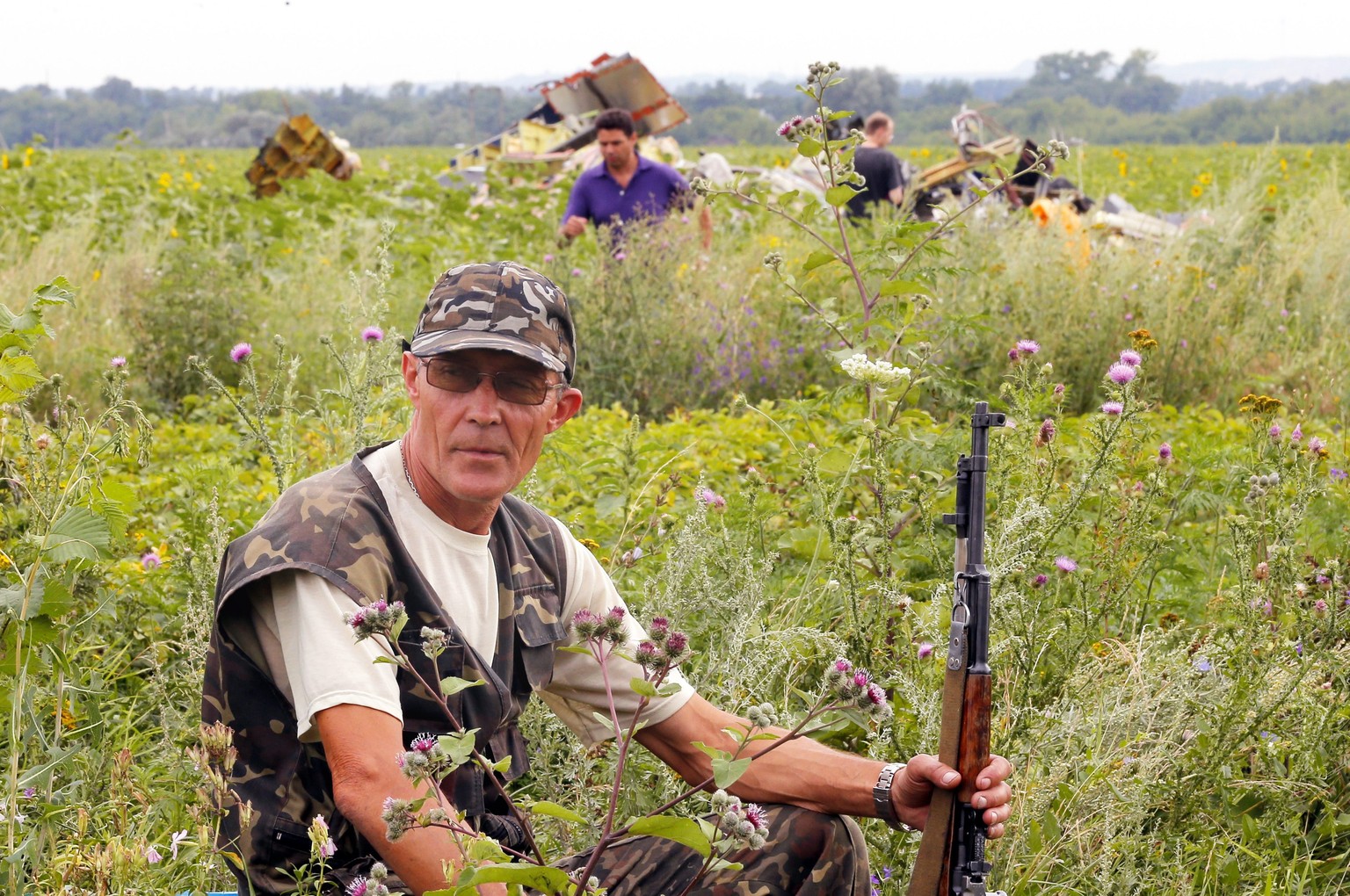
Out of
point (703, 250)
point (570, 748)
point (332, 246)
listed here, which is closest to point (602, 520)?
point (570, 748)

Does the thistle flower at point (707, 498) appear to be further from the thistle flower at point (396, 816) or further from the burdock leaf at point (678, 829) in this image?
the thistle flower at point (396, 816)

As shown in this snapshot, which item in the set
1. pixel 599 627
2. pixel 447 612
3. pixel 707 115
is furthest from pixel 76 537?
Answer: pixel 707 115

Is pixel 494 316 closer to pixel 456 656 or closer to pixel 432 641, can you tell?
pixel 456 656

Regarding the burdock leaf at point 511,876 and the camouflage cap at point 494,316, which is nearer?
the burdock leaf at point 511,876

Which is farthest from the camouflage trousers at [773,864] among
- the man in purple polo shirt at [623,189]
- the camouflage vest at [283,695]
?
the man in purple polo shirt at [623,189]

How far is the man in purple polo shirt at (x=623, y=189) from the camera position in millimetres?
7625

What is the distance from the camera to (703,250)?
7.67 meters

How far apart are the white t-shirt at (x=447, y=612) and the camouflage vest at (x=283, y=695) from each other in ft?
0.12

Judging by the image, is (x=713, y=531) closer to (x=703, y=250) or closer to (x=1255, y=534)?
(x=1255, y=534)

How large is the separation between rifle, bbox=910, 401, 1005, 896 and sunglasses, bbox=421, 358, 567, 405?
2.41 ft

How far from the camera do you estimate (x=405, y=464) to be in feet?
7.34

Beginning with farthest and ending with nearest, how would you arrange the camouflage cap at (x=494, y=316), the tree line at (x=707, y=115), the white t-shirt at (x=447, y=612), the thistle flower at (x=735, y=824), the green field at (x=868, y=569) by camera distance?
the tree line at (x=707, y=115) < the green field at (x=868, y=569) < the camouflage cap at (x=494, y=316) < the white t-shirt at (x=447, y=612) < the thistle flower at (x=735, y=824)

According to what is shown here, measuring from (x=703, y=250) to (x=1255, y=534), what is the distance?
511 cm

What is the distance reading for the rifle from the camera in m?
1.97
